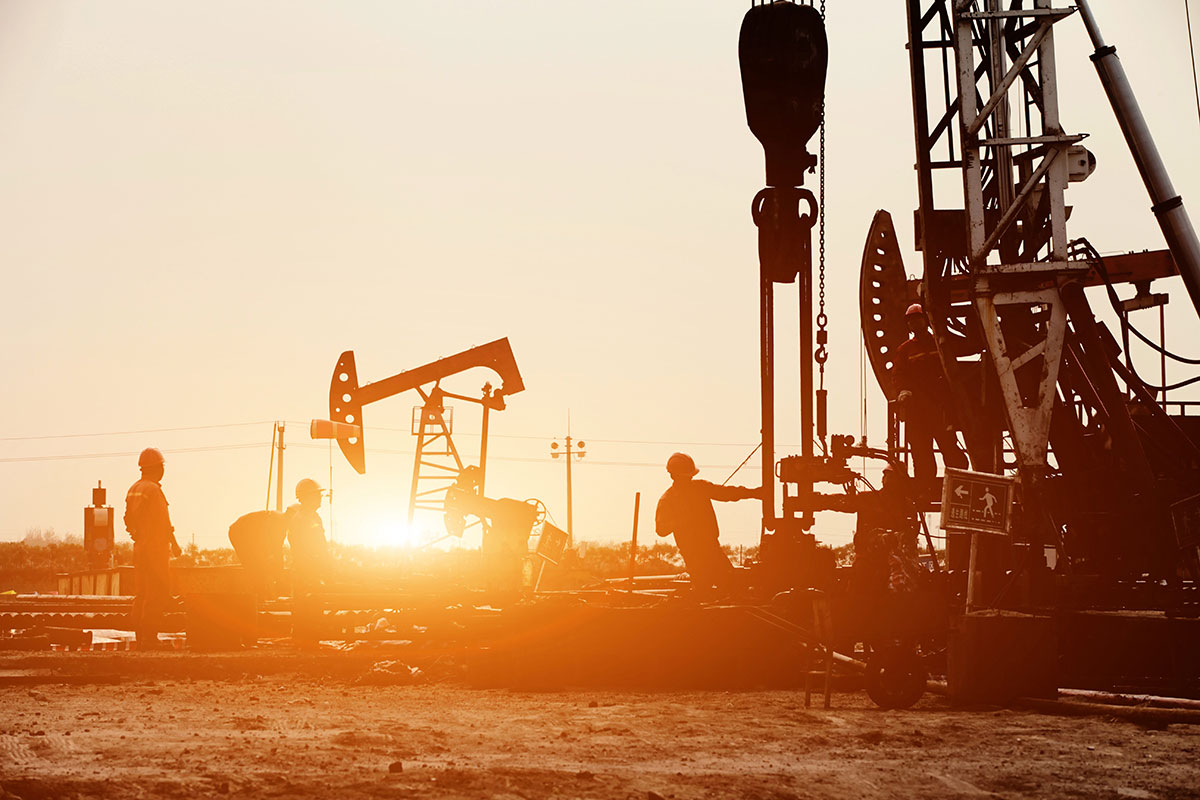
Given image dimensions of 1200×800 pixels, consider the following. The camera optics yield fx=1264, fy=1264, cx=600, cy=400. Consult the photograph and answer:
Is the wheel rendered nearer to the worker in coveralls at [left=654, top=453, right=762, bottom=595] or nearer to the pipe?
the worker in coveralls at [left=654, top=453, right=762, bottom=595]

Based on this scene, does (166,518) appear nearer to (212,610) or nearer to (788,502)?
(212,610)

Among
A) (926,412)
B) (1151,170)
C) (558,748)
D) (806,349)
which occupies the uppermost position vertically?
(1151,170)

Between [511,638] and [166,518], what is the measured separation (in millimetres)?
4364

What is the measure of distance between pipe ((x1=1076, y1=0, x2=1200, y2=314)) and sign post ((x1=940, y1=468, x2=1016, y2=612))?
2.99 metres

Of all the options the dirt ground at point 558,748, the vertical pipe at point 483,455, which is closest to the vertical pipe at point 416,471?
the vertical pipe at point 483,455

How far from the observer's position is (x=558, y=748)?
6.81 meters

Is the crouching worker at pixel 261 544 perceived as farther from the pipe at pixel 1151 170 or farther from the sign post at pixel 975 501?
the pipe at pixel 1151 170

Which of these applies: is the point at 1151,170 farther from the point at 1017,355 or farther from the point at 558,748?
the point at 558,748

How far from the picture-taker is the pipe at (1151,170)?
38.7ft

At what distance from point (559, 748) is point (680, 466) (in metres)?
5.07

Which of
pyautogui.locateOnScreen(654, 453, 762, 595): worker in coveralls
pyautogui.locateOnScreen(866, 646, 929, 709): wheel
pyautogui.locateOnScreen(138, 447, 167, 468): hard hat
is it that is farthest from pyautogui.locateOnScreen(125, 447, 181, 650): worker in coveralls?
pyautogui.locateOnScreen(866, 646, 929, 709): wheel

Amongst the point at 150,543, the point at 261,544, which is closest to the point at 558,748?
the point at 150,543

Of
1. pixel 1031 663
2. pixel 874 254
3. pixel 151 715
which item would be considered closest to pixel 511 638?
pixel 151 715

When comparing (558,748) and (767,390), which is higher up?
(767,390)
